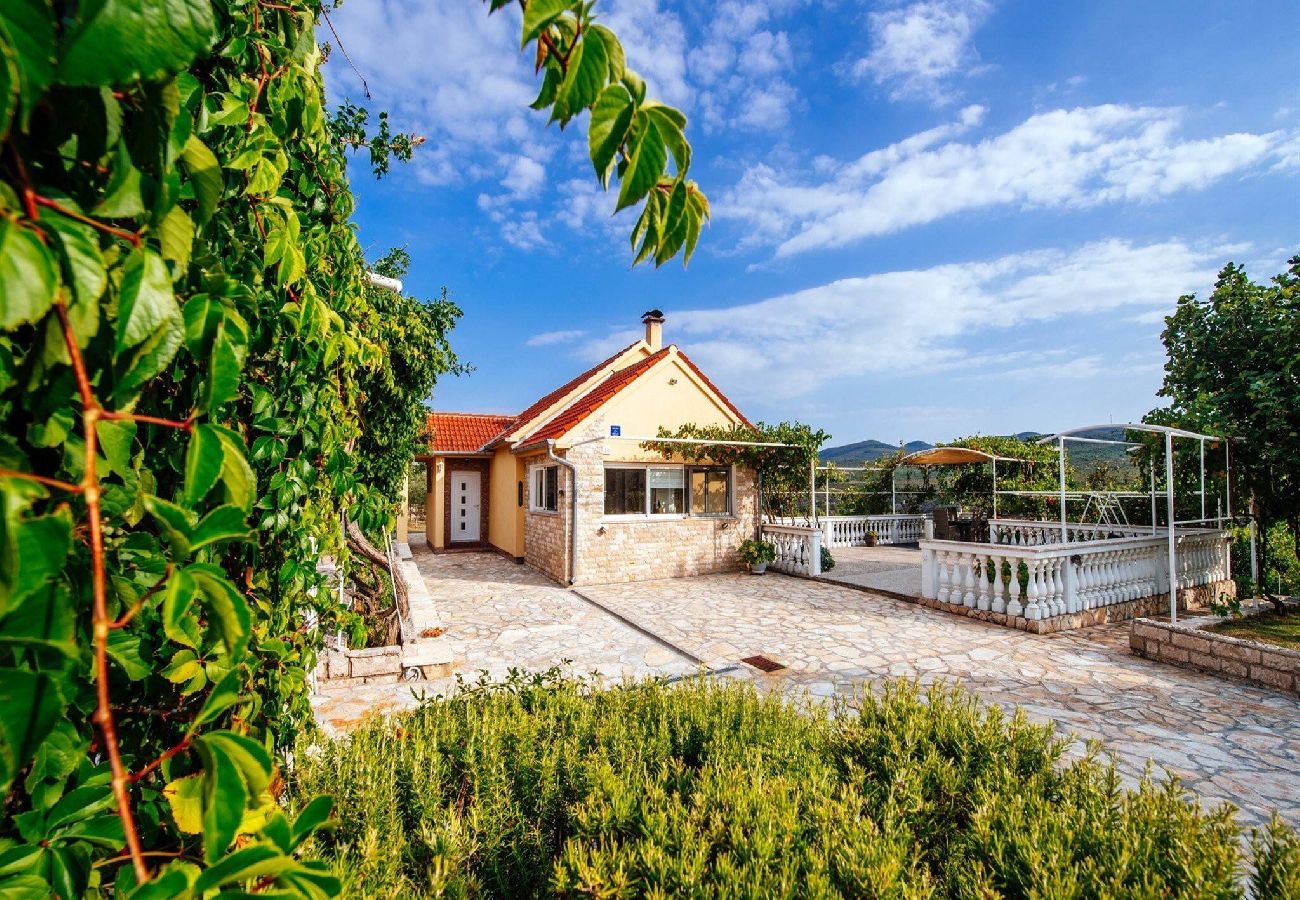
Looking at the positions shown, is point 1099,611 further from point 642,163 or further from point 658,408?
point 642,163

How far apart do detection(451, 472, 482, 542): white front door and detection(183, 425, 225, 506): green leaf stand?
18.9m

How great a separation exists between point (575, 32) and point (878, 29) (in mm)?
7862

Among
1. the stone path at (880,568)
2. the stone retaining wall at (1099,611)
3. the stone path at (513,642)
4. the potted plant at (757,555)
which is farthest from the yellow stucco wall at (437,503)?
the stone retaining wall at (1099,611)

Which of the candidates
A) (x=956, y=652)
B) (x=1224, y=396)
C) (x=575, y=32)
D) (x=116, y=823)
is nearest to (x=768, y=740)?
(x=116, y=823)

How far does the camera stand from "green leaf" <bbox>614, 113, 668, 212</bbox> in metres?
0.80

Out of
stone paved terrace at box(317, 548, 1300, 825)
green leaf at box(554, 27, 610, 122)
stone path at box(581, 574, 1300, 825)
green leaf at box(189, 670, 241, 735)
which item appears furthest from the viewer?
stone paved terrace at box(317, 548, 1300, 825)

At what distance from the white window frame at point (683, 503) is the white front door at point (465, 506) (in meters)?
7.89

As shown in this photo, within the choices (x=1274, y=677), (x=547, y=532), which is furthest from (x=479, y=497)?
(x=1274, y=677)

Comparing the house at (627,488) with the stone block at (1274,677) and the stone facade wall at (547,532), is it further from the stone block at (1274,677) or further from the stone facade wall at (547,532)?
the stone block at (1274,677)

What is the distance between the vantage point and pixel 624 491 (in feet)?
Result: 43.4

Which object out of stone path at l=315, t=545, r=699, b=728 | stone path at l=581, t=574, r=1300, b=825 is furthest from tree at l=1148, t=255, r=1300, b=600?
stone path at l=315, t=545, r=699, b=728

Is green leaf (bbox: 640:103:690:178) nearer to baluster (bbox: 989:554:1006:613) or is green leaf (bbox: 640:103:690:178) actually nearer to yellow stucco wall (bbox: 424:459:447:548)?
baluster (bbox: 989:554:1006:613)

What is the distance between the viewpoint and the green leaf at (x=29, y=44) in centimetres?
40

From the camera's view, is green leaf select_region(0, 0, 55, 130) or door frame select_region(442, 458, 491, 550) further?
door frame select_region(442, 458, 491, 550)
